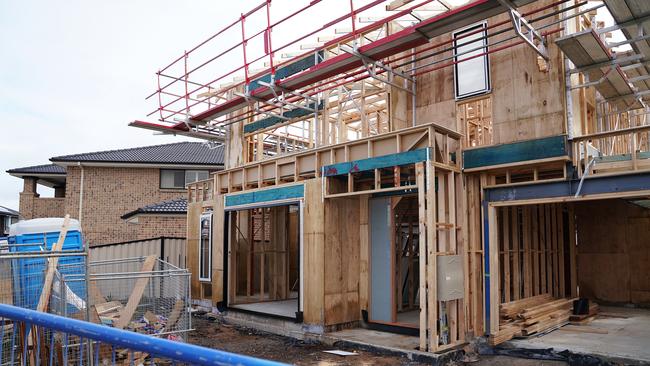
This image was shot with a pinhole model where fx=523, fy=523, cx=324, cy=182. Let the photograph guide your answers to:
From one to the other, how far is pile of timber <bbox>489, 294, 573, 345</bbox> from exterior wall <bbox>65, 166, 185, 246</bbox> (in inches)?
755

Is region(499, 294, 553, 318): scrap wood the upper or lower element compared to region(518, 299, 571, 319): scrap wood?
upper

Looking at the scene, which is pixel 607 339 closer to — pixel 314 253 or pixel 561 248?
pixel 561 248

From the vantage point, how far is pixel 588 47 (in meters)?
8.75

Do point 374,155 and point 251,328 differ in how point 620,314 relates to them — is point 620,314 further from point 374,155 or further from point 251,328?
point 251,328

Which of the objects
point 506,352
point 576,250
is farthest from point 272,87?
point 576,250

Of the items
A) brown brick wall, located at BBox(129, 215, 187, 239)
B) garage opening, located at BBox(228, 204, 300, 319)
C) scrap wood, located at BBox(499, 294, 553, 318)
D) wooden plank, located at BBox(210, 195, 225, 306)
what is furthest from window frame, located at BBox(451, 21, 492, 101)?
brown brick wall, located at BBox(129, 215, 187, 239)

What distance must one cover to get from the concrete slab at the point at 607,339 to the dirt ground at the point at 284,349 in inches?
28.9

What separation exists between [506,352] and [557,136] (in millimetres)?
4170

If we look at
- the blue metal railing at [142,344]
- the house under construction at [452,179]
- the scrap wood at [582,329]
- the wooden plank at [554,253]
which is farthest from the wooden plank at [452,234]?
the blue metal railing at [142,344]

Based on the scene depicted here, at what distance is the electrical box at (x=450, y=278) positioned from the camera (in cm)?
948

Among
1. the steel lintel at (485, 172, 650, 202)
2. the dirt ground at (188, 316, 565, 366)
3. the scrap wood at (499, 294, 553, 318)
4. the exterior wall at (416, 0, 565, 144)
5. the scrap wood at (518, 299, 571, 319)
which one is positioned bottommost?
the dirt ground at (188, 316, 565, 366)

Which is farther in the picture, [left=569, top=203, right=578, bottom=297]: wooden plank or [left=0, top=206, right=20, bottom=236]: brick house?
[left=0, top=206, right=20, bottom=236]: brick house

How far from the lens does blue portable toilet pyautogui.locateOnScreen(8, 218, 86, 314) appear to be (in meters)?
8.16

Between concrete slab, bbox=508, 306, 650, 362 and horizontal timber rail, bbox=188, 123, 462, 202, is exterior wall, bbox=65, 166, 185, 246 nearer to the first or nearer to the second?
horizontal timber rail, bbox=188, 123, 462, 202
